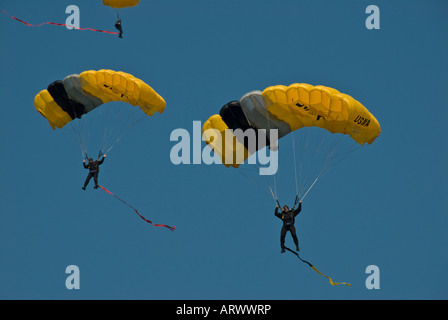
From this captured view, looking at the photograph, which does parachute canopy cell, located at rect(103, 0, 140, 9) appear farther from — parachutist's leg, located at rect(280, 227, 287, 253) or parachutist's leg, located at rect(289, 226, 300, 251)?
parachutist's leg, located at rect(289, 226, 300, 251)

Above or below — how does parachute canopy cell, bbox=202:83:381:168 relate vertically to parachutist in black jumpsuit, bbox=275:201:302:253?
above

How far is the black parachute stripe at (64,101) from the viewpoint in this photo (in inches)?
1013

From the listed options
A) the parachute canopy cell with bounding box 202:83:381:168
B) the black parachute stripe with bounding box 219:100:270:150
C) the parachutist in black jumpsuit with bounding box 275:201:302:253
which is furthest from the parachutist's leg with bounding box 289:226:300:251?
the black parachute stripe with bounding box 219:100:270:150

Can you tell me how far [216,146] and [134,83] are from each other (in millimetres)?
2725

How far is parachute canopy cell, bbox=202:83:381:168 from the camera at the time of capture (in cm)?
2114

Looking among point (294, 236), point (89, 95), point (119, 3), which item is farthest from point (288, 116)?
point (89, 95)

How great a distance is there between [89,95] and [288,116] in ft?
20.6

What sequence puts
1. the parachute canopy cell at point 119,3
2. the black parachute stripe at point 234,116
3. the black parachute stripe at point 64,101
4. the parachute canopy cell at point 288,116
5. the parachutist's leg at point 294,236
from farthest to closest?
the black parachute stripe at point 64,101 < the parachute canopy cell at point 119,3 < the black parachute stripe at point 234,116 < the parachutist's leg at point 294,236 < the parachute canopy cell at point 288,116

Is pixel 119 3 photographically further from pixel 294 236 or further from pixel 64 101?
pixel 294 236

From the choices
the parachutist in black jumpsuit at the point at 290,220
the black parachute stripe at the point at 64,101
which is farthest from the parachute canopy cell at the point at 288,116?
the black parachute stripe at the point at 64,101

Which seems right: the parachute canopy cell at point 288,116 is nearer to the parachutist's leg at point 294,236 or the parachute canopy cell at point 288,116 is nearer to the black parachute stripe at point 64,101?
the parachutist's leg at point 294,236

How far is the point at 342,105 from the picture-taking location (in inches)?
826
